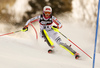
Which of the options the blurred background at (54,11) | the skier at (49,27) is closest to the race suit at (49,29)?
the skier at (49,27)

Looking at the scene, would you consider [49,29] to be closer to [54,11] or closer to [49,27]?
[49,27]

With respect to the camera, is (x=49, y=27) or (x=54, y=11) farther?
(x=54, y=11)

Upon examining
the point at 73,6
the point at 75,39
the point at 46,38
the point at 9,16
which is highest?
the point at 73,6

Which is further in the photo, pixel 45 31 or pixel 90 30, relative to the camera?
pixel 90 30

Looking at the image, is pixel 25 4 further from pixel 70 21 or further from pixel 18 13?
pixel 70 21

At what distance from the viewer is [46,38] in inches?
92.5

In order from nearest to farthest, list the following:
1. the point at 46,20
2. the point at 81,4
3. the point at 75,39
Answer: the point at 46,20 → the point at 75,39 → the point at 81,4

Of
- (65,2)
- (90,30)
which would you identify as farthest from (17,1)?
(90,30)

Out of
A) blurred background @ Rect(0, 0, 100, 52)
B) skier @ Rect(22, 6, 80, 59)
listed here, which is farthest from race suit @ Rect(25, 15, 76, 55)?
blurred background @ Rect(0, 0, 100, 52)

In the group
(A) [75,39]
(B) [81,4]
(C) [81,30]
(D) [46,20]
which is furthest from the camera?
(B) [81,4]

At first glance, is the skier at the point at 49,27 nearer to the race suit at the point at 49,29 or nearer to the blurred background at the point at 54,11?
the race suit at the point at 49,29

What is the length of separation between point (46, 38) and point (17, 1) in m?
3.14

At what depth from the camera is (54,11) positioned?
492cm

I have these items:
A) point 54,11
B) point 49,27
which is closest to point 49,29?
point 49,27
